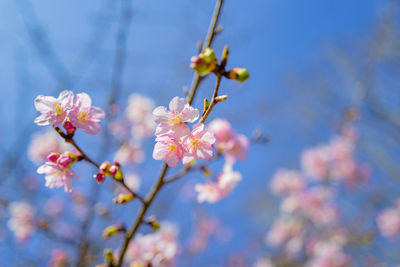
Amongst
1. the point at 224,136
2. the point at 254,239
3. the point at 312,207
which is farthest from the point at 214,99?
the point at 254,239

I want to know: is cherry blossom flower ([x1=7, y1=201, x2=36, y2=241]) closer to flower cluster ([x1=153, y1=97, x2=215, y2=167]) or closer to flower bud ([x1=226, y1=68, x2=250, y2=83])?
flower cluster ([x1=153, y1=97, x2=215, y2=167])

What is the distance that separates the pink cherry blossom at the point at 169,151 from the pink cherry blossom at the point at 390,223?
544cm

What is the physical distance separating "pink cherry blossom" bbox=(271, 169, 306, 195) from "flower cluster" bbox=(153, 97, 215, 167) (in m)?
5.24

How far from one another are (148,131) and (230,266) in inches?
200

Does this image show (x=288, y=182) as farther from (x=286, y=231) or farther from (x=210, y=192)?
(x=210, y=192)

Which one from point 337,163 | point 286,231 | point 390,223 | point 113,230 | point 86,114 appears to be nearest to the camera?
point 86,114

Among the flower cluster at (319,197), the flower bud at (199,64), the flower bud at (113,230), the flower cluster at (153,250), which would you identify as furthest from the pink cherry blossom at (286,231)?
the flower bud at (199,64)

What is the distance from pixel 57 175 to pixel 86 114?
334 mm

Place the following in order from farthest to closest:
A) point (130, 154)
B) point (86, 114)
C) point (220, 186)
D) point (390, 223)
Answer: point (390, 223) < point (130, 154) < point (220, 186) < point (86, 114)

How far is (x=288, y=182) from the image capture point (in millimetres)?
5996

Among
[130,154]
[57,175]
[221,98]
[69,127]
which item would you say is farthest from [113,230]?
[130,154]

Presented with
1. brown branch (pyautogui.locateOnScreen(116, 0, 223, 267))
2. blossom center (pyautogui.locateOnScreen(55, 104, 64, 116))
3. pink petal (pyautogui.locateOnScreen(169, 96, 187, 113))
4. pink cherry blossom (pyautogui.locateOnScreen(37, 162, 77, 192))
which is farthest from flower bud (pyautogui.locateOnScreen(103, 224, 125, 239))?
pink petal (pyautogui.locateOnScreen(169, 96, 187, 113))

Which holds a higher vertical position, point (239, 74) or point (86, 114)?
point (86, 114)

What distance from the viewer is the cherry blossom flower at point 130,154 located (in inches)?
136
